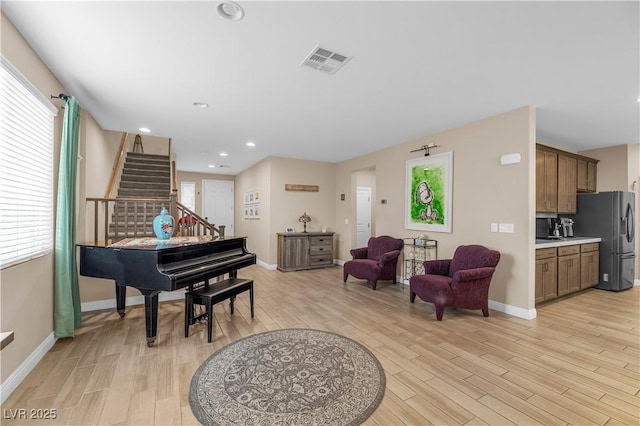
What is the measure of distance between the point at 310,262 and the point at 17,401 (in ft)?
16.2

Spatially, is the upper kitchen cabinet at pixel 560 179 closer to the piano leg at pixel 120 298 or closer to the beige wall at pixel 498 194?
the beige wall at pixel 498 194

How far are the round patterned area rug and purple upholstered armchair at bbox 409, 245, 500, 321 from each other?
1.30 m

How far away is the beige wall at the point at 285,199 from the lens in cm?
645

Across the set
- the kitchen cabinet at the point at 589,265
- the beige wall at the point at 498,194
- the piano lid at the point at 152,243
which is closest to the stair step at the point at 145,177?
the piano lid at the point at 152,243

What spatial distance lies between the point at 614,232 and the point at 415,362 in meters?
4.77

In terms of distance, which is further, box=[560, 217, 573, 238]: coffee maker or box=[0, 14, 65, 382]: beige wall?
box=[560, 217, 573, 238]: coffee maker

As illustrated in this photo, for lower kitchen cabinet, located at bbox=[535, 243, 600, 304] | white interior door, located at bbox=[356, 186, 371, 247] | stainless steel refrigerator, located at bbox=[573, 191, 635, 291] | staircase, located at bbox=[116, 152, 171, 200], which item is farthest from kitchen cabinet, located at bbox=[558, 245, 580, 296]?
staircase, located at bbox=[116, 152, 171, 200]

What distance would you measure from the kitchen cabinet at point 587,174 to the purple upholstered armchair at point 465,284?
298 cm

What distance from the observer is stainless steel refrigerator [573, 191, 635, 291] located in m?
4.67

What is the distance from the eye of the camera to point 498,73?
2619mm

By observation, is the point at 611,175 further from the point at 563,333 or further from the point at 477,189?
the point at 563,333

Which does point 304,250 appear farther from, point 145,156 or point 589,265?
point 589,265

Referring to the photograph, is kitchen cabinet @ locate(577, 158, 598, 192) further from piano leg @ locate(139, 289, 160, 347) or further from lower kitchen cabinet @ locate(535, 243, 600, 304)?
piano leg @ locate(139, 289, 160, 347)

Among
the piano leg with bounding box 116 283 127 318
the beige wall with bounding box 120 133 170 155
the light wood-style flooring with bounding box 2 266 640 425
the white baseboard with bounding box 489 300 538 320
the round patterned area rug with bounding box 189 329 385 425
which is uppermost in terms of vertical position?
the beige wall with bounding box 120 133 170 155
